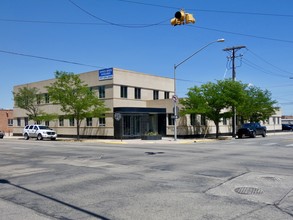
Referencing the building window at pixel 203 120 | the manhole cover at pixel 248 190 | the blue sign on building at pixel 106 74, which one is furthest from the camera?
the building window at pixel 203 120

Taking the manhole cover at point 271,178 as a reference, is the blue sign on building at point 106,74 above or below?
above

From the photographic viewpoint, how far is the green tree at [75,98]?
3922 cm

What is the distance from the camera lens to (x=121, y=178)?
11.1 m

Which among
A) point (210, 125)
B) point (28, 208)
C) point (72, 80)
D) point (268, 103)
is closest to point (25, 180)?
point (28, 208)

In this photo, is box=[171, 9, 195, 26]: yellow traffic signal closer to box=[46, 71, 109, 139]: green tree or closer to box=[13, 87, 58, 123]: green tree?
box=[46, 71, 109, 139]: green tree

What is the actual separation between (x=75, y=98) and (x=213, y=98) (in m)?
15.1

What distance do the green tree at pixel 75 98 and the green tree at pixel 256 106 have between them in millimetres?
20454

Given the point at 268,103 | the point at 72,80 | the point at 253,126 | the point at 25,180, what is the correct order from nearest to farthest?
the point at 25,180 < the point at 72,80 < the point at 253,126 < the point at 268,103

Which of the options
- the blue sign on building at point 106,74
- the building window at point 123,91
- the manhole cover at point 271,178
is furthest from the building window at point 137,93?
the manhole cover at point 271,178

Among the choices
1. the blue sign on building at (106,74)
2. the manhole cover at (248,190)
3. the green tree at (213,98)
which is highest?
the blue sign on building at (106,74)

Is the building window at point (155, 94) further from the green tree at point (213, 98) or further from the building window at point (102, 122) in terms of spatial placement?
the building window at point (102, 122)

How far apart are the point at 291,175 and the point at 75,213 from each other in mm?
7468

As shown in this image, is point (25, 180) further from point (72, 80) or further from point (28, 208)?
point (72, 80)

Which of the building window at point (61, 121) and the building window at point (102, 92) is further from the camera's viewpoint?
the building window at point (61, 121)
